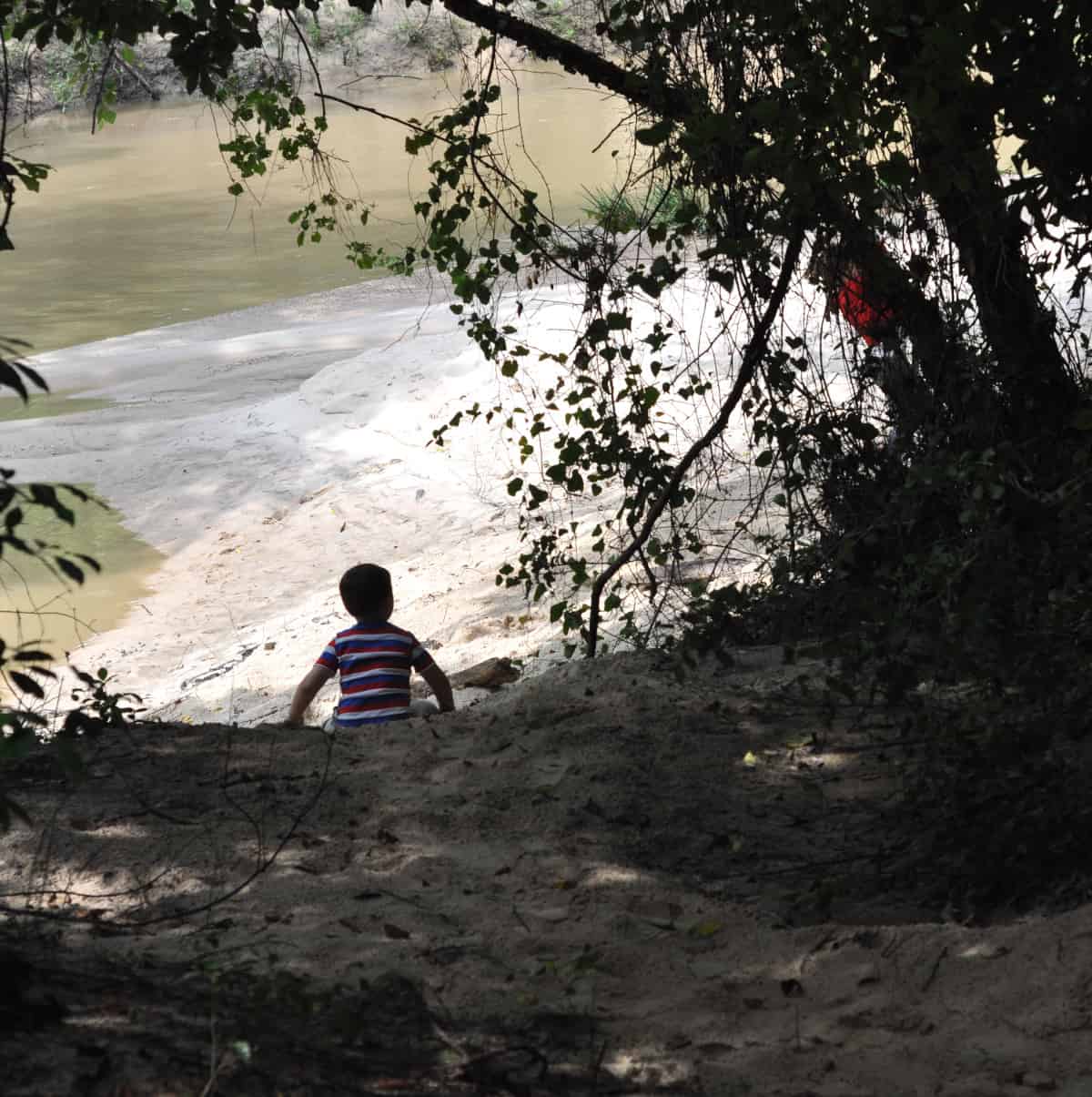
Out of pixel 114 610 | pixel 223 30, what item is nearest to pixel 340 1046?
pixel 223 30

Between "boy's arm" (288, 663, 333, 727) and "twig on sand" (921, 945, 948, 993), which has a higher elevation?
"boy's arm" (288, 663, 333, 727)

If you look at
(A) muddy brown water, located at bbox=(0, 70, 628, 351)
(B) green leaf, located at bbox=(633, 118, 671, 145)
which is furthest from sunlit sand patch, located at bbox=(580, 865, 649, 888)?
(A) muddy brown water, located at bbox=(0, 70, 628, 351)

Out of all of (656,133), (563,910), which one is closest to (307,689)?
(563,910)

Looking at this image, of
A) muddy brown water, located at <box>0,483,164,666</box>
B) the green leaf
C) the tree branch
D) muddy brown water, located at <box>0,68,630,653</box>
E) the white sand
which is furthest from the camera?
muddy brown water, located at <box>0,68,630,653</box>

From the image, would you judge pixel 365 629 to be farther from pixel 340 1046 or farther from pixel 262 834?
pixel 340 1046

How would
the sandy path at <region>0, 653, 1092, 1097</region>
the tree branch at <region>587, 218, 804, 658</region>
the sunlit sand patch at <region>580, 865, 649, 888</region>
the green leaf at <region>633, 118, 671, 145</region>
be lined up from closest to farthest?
the sandy path at <region>0, 653, 1092, 1097</region>
the sunlit sand patch at <region>580, 865, 649, 888</region>
the green leaf at <region>633, 118, 671, 145</region>
the tree branch at <region>587, 218, 804, 658</region>

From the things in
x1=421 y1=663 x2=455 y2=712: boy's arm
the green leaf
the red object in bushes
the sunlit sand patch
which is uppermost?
the green leaf

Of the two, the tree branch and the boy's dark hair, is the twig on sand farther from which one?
the boy's dark hair

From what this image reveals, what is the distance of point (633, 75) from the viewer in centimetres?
464

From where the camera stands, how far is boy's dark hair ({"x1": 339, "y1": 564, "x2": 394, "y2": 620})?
562 cm

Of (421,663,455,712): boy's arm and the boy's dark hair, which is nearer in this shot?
(421,663,455,712): boy's arm

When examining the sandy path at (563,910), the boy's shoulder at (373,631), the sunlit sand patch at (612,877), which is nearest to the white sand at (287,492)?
the boy's shoulder at (373,631)

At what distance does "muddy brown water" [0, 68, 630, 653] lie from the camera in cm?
1027

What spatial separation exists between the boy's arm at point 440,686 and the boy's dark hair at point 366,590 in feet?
1.27
